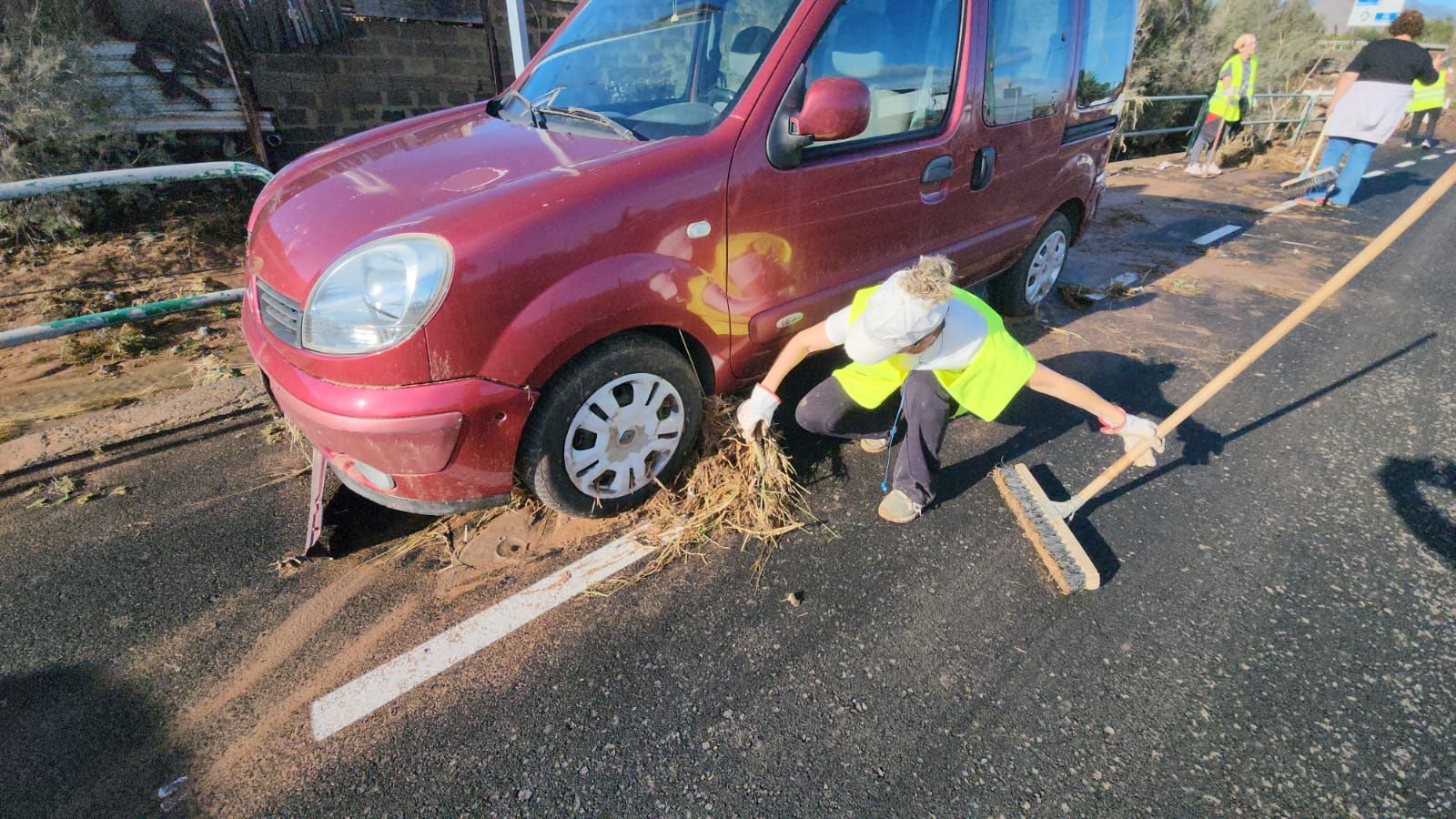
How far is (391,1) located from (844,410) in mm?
6462

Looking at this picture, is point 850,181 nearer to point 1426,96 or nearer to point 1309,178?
point 1426,96

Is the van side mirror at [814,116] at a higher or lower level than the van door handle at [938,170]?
higher

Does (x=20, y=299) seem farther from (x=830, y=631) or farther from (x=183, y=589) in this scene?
(x=830, y=631)

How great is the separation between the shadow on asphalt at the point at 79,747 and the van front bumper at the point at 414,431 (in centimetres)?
84

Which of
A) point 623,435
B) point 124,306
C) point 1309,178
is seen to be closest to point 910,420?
point 623,435

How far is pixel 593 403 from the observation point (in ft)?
7.58

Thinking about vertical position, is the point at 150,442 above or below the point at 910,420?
below

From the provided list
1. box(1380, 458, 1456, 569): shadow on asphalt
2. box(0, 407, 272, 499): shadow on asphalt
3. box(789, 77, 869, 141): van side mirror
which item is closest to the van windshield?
box(789, 77, 869, 141): van side mirror

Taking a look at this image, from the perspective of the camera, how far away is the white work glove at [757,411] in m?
2.55

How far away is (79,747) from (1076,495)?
331 cm

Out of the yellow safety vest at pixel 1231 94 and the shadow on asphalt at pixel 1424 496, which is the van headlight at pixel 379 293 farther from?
the yellow safety vest at pixel 1231 94

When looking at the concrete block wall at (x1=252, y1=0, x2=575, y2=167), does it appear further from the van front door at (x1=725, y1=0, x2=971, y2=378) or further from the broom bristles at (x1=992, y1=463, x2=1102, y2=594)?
the broom bristles at (x1=992, y1=463, x2=1102, y2=594)

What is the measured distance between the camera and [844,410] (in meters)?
2.77

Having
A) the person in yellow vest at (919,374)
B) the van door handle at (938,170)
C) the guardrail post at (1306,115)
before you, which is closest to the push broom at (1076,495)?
the person in yellow vest at (919,374)
